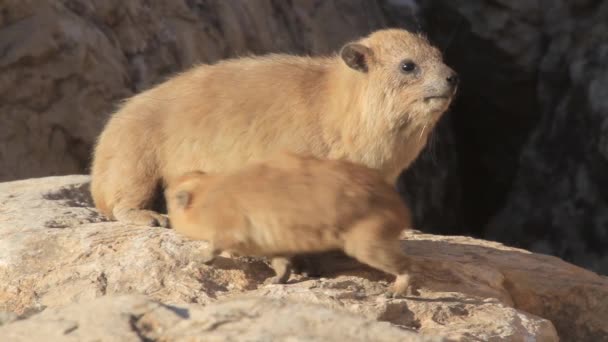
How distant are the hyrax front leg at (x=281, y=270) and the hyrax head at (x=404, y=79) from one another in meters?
1.78

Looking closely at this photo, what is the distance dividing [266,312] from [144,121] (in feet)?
11.2

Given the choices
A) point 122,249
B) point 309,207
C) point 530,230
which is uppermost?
point 309,207

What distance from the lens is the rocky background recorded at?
9891mm

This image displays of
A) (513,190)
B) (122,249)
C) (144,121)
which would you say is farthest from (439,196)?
(122,249)

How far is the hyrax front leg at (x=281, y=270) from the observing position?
5348mm

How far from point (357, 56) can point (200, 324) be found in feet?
11.3

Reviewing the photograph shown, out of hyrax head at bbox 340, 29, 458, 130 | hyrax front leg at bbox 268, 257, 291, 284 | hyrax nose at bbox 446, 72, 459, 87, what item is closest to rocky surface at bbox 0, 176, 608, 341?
hyrax front leg at bbox 268, 257, 291, 284

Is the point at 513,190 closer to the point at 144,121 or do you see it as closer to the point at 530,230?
the point at 530,230

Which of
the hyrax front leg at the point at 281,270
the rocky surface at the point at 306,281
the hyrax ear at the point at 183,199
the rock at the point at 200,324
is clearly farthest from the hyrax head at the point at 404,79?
A: the rock at the point at 200,324

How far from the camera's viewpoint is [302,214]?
5.09 m

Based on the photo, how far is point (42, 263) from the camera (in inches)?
221

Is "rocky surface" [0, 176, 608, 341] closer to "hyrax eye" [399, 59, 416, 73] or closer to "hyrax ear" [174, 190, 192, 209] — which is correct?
"hyrax ear" [174, 190, 192, 209]

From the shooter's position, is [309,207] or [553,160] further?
[553,160]

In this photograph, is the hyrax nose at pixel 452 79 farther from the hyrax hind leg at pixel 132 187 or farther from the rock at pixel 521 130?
the rock at pixel 521 130
